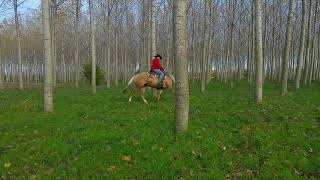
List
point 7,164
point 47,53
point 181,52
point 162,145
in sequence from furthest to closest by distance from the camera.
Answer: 1. point 47,53
2. point 181,52
3. point 162,145
4. point 7,164

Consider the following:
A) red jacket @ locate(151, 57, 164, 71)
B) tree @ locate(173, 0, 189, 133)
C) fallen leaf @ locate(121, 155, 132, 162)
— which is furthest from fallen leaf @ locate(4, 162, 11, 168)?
red jacket @ locate(151, 57, 164, 71)

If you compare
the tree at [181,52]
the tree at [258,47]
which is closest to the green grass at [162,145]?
the tree at [181,52]

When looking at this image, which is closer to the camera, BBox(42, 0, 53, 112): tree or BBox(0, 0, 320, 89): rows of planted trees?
BBox(42, 0, 53, 112): tree

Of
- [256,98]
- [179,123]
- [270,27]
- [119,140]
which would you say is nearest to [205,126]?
[179,123]

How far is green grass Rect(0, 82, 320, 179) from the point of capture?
7.32m

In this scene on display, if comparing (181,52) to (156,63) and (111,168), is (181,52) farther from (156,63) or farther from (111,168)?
Result: (156,63)

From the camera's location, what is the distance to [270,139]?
8977 mm

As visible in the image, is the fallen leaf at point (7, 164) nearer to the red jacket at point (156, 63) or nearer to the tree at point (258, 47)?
the red jacket at point (156, 63)

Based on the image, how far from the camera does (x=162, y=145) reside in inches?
338

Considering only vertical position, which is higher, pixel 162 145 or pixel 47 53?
pixel 47 53

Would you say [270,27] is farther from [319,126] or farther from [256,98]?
[319,126]

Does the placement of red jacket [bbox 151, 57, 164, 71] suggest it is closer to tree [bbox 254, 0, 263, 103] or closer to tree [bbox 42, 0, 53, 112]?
tree [bbox 254, 0, 263, 103]

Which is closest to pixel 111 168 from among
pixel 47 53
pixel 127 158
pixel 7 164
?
pixel 127 158

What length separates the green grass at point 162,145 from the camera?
24.0 feet
